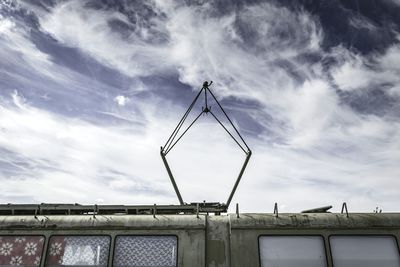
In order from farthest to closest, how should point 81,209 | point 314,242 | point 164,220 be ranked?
point 81,209 < point 164,220 < point 314,242

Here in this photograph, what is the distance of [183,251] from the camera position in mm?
5363

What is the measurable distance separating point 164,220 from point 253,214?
149 cm

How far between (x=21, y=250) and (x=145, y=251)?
212 cm

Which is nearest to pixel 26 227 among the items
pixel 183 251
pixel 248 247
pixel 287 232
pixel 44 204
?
pixel 44 204

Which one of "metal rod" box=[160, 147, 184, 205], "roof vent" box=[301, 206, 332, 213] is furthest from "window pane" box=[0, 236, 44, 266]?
"roof vent" box=[301, 206, 332, 213]

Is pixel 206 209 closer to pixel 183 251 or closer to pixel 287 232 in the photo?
pixel 183 251

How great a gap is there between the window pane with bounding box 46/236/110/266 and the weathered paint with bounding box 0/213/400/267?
0.11 meters

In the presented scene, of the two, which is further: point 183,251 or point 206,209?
point 206,209

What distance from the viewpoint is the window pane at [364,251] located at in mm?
5047

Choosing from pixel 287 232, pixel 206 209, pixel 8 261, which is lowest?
pixel 8 261

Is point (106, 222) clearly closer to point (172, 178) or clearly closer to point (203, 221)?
point (172, 178)

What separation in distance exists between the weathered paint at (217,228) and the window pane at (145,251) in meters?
0.10

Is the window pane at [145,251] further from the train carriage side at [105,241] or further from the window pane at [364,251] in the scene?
the window pane at [364,251]

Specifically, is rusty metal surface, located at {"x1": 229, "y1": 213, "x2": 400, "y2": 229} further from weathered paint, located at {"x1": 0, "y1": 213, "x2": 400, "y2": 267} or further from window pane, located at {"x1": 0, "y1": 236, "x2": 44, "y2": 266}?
window pane, located at {"x1": 0, "y1": 236, "x2": 44, "y2": 266}
